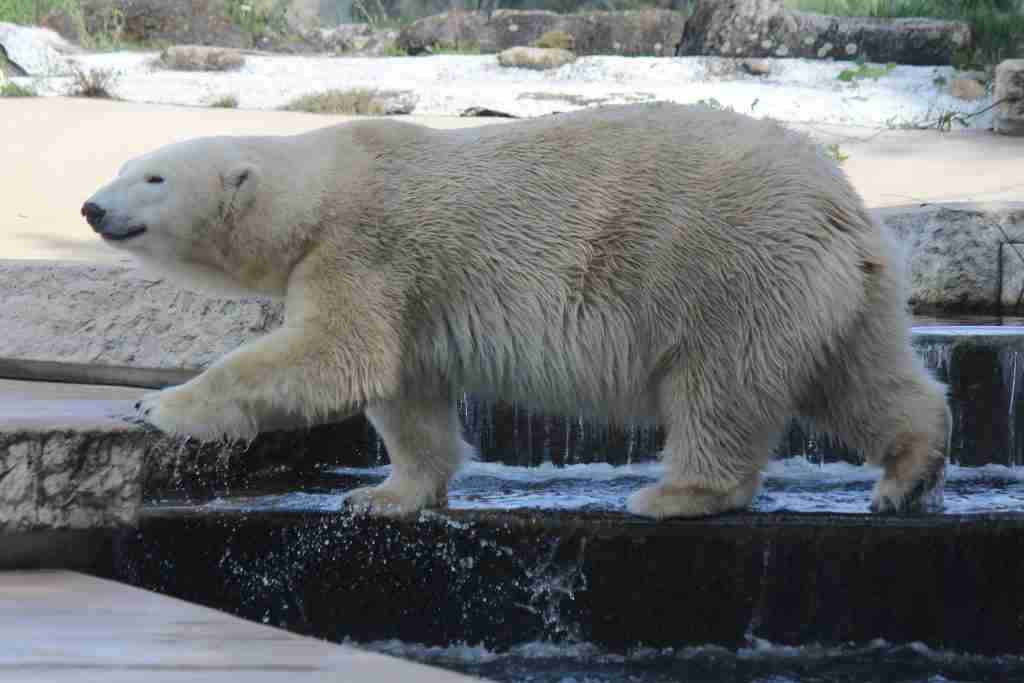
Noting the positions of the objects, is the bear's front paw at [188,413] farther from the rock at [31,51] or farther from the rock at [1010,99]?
the rock at [31,51]

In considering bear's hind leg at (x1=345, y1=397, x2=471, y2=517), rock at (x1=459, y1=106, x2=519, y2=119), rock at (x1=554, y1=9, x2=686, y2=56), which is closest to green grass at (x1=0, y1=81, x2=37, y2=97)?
rock at (x1=459, y1=106, x2=519, y2=119)

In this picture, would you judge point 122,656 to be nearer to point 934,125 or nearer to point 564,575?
point 564,575

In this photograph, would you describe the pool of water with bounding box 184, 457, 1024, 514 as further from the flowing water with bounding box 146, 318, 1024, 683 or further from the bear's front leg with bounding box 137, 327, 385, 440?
the bear's front leg with bounding box 137, 327, 385, 440

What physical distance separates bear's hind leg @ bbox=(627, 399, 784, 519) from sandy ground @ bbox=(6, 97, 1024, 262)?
15.6ft

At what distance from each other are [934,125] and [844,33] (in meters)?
2.59

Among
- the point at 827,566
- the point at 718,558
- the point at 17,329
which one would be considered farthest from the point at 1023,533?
the point at 17,329

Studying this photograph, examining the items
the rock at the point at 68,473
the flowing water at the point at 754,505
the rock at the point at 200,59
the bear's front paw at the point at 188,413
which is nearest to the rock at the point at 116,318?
the flowing water at the point at 754,505

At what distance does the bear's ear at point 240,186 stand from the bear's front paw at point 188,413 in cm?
58

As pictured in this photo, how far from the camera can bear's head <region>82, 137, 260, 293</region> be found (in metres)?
3.95

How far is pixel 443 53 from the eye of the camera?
54.0ft

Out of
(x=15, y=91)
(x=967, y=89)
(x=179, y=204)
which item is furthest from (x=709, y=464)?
(x=15, y=91)

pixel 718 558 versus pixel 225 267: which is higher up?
pixel 225 267

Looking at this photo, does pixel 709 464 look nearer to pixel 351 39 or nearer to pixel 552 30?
pixel 552 30

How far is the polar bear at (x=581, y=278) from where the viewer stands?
12.6 feet
